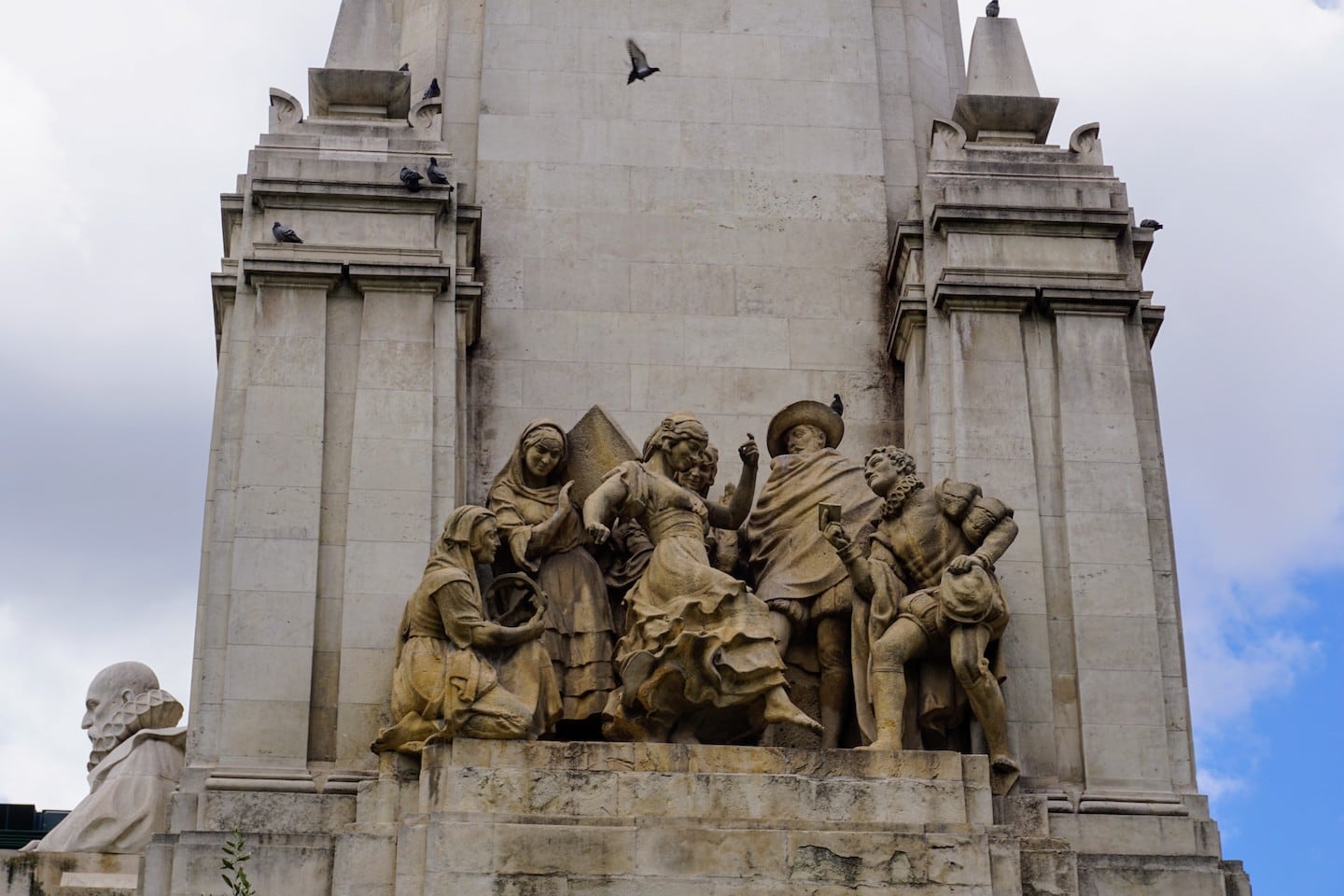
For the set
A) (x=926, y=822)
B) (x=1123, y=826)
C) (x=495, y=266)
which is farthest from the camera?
(x=495, y=266)

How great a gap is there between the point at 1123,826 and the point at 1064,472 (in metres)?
3.10

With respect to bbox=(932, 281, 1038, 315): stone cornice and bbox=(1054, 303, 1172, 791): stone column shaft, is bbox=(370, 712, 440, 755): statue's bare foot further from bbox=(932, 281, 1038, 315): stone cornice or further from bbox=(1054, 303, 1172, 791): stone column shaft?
bbox=(932, 281, 1038, 315): stone cornice

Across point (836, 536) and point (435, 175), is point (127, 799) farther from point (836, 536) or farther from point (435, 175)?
point (836, 536)

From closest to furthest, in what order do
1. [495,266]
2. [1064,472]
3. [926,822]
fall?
1. [926,822]
2. [1064,472]
3. [495,266]

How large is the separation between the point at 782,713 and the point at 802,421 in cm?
324

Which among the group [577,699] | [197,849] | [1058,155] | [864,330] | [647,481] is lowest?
[197,849]

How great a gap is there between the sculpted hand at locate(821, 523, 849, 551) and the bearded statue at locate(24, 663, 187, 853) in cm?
555

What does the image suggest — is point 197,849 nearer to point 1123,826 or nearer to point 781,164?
point 1123,826

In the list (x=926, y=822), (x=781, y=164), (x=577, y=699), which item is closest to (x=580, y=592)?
(x=577, y=699)

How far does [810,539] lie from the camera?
1955 centimetres

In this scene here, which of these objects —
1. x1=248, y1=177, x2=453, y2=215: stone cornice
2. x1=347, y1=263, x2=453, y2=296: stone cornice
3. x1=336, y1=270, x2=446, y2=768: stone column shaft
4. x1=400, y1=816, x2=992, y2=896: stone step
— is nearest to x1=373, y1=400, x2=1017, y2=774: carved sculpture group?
x1=336, y1=270, x2=446, y2=768: stone column shaft

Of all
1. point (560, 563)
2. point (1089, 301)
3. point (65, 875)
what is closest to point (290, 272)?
point (560, 563)

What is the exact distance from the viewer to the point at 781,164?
A: 22.4m

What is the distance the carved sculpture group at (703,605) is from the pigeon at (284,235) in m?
2.63
